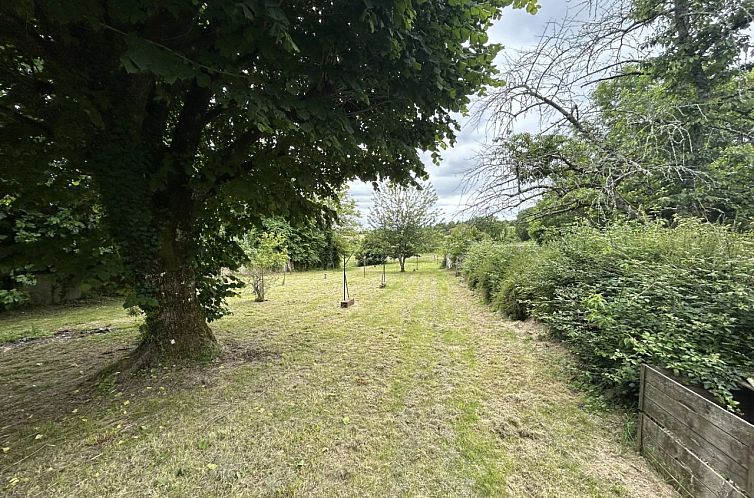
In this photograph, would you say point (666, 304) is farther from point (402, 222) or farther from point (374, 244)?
point (374, 244)

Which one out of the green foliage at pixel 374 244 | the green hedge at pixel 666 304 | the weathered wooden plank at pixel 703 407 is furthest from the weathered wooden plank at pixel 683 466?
the green foliage at pixel 374 244

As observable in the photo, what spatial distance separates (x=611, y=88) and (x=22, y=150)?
33.0ft

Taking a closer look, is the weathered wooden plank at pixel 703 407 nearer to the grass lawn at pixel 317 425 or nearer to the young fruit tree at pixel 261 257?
the grass lawn at pixel 317 425

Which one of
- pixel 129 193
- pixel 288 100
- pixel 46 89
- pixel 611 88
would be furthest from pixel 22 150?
pixel 611 88

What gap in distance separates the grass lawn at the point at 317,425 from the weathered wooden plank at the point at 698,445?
1.07 ft

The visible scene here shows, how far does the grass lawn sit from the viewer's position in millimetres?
1900

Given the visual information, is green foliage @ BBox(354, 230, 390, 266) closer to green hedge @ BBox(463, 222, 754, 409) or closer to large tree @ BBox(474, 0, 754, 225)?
large tree @ BBox(474, 0, 754, 225)

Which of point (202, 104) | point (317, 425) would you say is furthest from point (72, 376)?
point (202, 104)

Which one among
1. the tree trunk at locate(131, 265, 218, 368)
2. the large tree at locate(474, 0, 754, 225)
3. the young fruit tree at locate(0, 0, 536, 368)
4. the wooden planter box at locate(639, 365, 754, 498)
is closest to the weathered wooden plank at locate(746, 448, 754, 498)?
the wooden planter box at locate(639, 365, 754, 498)

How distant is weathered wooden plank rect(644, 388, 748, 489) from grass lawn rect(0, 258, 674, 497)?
32cm

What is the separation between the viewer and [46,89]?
9.11 feet

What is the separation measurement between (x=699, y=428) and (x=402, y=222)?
57.7 feet

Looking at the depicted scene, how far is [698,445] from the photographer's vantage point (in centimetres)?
168

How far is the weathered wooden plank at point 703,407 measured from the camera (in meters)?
1.43
